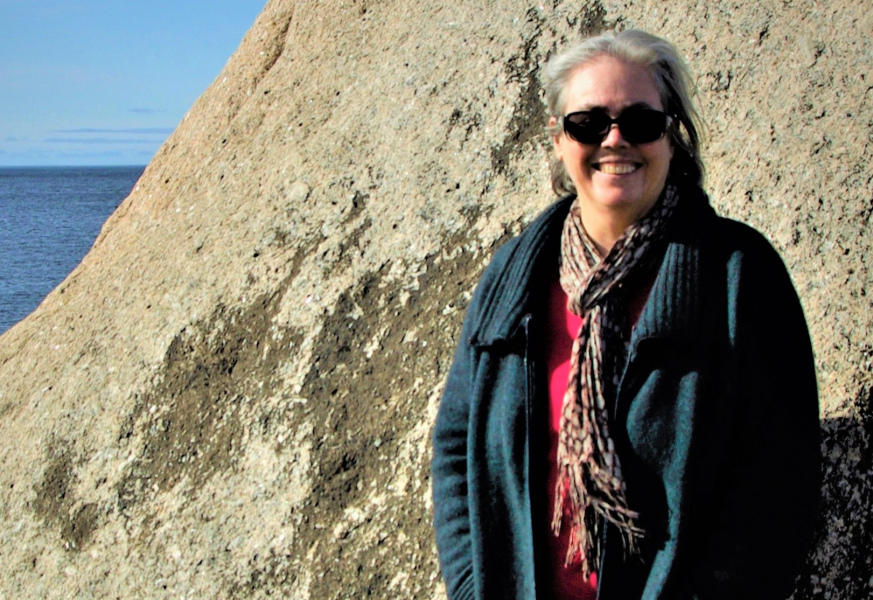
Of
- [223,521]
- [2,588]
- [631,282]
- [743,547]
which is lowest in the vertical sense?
[2,588]

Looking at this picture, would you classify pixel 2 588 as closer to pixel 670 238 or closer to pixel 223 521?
pixel 223 521

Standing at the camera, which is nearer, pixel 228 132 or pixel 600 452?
pixel 600 452

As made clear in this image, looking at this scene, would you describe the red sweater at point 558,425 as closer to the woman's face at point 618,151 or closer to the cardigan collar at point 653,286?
the cardigan collar at point 653,286

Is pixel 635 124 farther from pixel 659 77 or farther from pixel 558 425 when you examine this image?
pixel 558 425

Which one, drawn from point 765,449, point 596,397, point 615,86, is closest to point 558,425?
point 596,397

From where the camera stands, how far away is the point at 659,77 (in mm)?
2049

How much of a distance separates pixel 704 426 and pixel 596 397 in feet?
0.71

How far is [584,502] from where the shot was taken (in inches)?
76.6

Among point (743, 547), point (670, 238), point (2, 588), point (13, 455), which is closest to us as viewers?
point (743, 547)

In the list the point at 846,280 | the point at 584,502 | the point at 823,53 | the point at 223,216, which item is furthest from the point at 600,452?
the point at 223,216

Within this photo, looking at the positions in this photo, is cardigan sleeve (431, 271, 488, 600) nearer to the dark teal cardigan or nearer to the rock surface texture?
the dark teal cardigan

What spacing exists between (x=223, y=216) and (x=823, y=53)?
2573 mm

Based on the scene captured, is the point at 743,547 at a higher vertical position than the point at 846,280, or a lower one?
lower

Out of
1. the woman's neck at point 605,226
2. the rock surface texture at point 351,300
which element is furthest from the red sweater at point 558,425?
the rock surface texture at point 351,300
